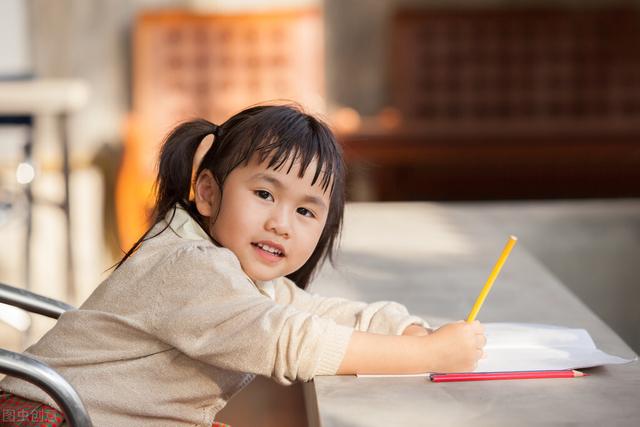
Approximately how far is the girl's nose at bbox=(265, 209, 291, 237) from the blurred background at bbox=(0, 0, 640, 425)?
2981 mm

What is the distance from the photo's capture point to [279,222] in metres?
1.18

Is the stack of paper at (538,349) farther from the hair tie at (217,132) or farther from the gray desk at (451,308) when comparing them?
the hair tie at (217,132)

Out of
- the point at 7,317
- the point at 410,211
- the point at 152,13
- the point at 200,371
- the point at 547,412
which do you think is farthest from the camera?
the point at 152,13

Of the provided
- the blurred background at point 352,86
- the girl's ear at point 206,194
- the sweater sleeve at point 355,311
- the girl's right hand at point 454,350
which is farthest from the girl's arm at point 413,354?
the blurred background at point 352,86

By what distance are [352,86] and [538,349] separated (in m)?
3.72

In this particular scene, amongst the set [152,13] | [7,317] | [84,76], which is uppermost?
[152,13]

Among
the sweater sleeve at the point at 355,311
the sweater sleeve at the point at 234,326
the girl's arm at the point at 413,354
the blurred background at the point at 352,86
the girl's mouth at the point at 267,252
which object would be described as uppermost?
the girl's mouth at the point at 267,252

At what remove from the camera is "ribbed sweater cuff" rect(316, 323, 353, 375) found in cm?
109

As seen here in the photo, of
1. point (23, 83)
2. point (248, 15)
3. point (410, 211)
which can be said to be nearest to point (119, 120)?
point (248, 15)

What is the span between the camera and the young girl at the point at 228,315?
42.4 inches

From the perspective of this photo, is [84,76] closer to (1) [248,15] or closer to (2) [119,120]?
(2) [119,120]

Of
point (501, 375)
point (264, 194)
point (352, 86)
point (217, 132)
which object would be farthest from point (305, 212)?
point (352, 86)

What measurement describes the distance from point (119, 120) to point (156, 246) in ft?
12.1

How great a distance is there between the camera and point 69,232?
3521mm
